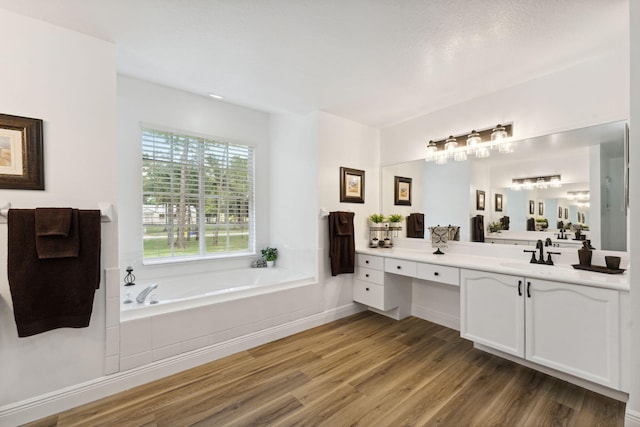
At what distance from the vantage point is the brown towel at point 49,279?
163 cm

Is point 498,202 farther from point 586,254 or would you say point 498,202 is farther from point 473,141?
point 586,254

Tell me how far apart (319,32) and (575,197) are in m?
2.46

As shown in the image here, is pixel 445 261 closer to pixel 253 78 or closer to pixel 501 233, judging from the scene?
pixel 501 233

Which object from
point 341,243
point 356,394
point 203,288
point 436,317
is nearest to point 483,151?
point 341,243

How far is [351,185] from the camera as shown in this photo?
3.52 m

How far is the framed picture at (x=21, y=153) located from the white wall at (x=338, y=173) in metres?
2.29

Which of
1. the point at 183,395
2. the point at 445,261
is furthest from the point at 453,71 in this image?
the point at 183,395

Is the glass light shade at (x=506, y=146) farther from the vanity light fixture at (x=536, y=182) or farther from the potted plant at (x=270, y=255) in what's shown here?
the potted plant at (x=270, y=255)

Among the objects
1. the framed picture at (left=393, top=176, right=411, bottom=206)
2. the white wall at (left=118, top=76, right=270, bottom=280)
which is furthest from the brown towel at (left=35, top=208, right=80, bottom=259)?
the framed picture at (left=393, top=176, right=411, bottom=206)

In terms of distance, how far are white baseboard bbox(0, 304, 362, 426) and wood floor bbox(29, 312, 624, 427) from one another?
55 mm

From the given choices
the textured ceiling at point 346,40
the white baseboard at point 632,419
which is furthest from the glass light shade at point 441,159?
the white baseboard at point 632,419

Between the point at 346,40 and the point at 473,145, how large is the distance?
1.69 m

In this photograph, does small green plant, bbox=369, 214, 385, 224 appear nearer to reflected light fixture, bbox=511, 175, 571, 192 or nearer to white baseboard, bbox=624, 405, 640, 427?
reflected light fixture, bbox=511, 175, 571, 192

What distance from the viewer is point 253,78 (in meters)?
2.50
